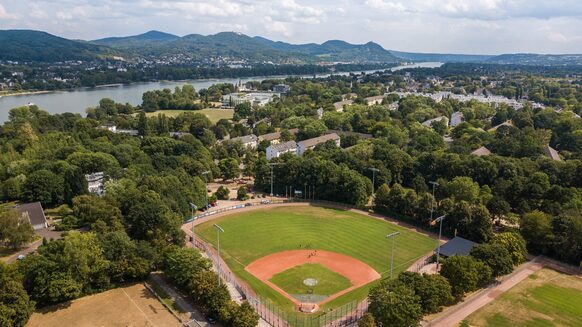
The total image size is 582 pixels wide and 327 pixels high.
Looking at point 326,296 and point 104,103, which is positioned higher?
point 104,103

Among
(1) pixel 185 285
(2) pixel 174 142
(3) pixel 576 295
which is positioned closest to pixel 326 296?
(1) pixel 185 285

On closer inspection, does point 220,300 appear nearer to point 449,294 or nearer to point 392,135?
point 449,294

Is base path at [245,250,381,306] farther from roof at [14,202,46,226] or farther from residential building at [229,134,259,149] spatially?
residential building at [229,134,259,149]

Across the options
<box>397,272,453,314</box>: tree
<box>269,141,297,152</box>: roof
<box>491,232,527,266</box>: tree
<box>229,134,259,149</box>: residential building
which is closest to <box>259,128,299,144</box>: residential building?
<box>229,134,259,149</box>: residential building

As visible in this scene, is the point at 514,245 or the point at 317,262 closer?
the point at 514,245

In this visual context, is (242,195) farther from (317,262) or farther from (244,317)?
(244,317)

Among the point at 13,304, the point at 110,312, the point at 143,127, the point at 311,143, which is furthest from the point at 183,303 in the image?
the point at 143,127

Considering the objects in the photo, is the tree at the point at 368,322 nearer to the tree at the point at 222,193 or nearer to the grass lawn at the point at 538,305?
the grass lawn at the point at 538,305
